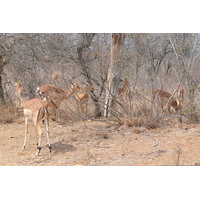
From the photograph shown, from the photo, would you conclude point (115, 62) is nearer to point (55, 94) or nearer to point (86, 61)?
point (86, 61)

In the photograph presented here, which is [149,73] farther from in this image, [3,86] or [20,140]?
[3,86]

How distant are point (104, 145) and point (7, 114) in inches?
→ 99.3

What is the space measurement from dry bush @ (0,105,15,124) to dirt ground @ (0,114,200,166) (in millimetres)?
128

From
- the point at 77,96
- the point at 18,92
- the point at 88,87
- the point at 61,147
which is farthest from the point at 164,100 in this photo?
the point at 18,92

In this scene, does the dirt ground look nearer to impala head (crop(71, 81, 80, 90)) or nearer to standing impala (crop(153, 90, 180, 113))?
standing impala (crop(153, 90, 180, 113))

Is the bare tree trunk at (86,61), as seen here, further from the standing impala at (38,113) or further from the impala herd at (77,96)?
the standing impala at (38,113)

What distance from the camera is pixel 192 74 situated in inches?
244

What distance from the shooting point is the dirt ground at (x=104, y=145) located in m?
4.25

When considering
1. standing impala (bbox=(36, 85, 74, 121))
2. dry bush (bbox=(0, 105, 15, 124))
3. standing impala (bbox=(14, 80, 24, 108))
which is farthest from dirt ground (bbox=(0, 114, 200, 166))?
standing impala (bbox=(14, 80, 24, 108))

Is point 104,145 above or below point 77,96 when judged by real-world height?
below

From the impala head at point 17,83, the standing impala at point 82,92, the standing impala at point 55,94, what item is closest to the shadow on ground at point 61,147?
the standing impala at point 55,94

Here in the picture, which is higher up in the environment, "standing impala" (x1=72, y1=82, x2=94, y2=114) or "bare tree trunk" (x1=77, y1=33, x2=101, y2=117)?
"bare tree trunk" (x1=77, y1=33, x2=101, y2=117)

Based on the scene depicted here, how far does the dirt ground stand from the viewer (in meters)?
4.25

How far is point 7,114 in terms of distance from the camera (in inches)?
247
